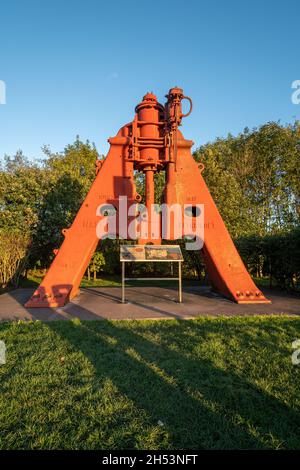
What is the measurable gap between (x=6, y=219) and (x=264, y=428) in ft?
50.8

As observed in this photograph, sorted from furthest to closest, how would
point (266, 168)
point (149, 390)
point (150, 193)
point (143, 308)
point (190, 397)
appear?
point (266, 168) → point (150, 193) → point (143, 308) → point (149, 390) → point (190, 397)

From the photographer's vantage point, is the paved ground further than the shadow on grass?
Yes

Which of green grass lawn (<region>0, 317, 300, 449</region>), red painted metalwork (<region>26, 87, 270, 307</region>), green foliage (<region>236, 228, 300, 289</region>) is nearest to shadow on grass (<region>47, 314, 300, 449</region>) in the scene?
green grass lawn (<region>0, 317, 300, 449</region>)

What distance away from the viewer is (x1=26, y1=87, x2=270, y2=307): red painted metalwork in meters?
7.81

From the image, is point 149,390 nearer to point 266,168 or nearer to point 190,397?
point 190,397

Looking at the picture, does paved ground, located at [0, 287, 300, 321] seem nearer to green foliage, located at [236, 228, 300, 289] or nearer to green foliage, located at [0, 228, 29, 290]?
green foliage, located at [236, 228, 300, 289]

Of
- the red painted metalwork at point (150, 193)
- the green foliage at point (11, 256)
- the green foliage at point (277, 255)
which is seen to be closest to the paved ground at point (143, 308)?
the red painted metalwork at point (150, 193)

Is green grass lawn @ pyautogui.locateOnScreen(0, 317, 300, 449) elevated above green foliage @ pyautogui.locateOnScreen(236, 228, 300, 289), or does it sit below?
below

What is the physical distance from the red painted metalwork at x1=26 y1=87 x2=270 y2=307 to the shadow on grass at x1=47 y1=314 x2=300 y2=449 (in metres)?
3.60

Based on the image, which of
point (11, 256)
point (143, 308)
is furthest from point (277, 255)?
point (11, 256)

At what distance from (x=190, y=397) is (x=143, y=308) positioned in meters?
4.42

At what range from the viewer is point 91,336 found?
4.81 m

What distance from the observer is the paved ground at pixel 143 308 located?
6.46 metres

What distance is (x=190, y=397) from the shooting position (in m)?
2.92
